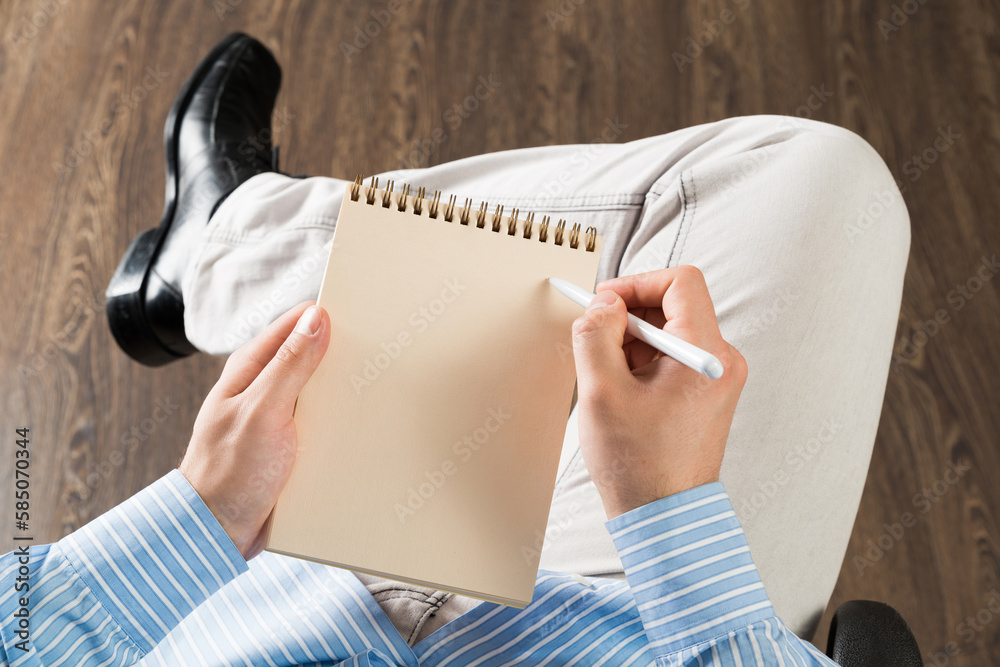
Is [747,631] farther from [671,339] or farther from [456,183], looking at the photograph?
[456,183]

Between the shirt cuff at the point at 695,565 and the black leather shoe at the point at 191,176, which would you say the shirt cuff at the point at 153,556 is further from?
the black leather shoe at the point at 191,176

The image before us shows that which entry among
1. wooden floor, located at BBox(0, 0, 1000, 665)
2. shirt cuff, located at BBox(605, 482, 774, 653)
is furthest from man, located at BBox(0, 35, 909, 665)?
wooden floor, located at BBox(0, 0, 1000, 665)

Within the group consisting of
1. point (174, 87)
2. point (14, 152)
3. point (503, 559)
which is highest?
point (174, 87)

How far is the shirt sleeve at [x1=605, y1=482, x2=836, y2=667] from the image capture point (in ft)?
1.45

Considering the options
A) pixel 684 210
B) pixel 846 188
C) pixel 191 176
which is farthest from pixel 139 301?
pixel 846 188

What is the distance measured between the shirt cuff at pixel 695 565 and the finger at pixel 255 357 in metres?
0.25

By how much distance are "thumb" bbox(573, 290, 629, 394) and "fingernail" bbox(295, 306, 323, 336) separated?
170 mm

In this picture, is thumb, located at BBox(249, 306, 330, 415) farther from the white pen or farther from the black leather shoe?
the black leather shoe

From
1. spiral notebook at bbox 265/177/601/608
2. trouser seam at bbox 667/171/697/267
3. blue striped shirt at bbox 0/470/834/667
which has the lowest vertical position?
blue striped shirt at bbox 0/470/834/667

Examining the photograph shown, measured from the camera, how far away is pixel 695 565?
45 centimetres

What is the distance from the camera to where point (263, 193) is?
2.74 feet

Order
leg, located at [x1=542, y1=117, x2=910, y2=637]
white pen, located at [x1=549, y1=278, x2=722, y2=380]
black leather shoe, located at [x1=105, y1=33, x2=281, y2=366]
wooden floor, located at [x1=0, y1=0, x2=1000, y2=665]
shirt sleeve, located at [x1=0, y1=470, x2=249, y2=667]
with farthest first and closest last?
wooden floor, located at [x1=0, y1=0, x2=1000, y2=665] < black leather shoe, located at [x1=105, y1=33, x2=281, y2=366] < leg, located at [x1=542, y1=117, x2=910, y2=637] < shirt sleeve, located at [x1=0, y1=470, x2=249, y2=667] < white pen, located at [x1=549, y1=278, x2=722, y2=380]

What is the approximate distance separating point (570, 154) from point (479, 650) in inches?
19.1

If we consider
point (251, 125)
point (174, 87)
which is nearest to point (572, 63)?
point (251, 125)
